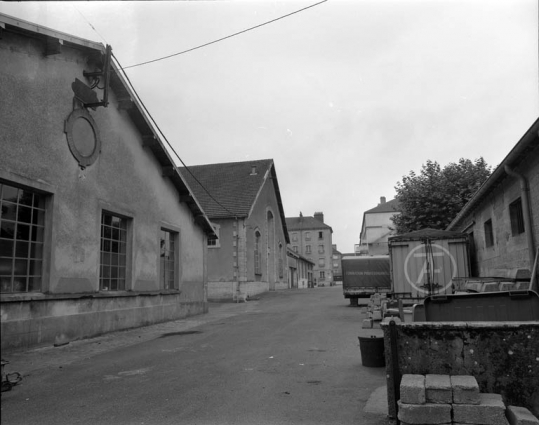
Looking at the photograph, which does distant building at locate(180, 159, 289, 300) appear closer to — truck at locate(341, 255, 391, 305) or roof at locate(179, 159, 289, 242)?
roof at locate(179, 159, 289, 242)

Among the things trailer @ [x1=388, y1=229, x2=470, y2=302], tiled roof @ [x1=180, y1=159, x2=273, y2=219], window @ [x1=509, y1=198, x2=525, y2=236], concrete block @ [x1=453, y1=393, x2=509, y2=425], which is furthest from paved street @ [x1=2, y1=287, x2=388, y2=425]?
tiled roof @ [x1=180, y1=159, x2=273, y2=219]

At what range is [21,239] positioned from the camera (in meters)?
9.71

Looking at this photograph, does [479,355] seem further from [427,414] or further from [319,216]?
[319,216]

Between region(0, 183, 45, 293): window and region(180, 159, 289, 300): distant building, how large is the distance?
15.3 metres

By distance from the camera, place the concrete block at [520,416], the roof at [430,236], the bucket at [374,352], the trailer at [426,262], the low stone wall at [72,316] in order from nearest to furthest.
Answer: the concrete block at [520,416] → the bucket at [374,352] → the low stone wall at [72,316] → the trailer at [426,262] → the roof at [430,236]

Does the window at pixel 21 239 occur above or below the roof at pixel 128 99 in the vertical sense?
below

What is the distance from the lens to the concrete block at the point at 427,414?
4.07m

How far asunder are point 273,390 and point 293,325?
7.63 m

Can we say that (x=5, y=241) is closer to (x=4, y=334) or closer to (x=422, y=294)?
(x=4, y=334)

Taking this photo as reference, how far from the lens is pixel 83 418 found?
5109mm

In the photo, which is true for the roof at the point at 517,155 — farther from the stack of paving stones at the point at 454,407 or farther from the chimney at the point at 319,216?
the chimney at the point at 319,216

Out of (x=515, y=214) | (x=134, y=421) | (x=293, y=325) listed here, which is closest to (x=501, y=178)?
(x=515, y=214)

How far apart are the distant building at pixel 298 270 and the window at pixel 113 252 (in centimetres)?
3435

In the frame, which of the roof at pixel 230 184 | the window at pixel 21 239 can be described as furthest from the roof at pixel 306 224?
the window at pixel 21 239
